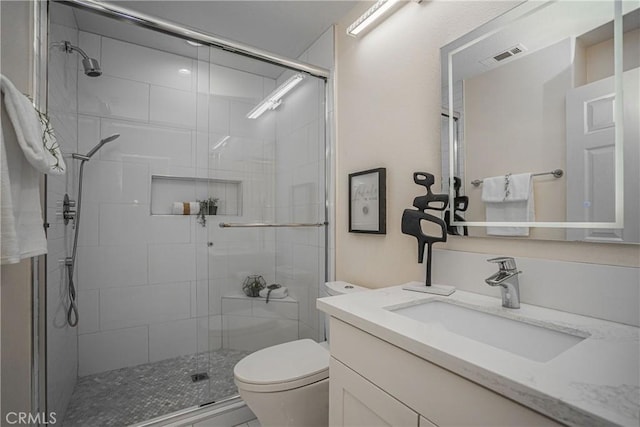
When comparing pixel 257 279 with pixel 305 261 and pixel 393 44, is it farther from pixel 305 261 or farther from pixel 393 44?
pixel 393 44

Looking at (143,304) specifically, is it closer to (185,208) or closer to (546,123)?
(185,208)

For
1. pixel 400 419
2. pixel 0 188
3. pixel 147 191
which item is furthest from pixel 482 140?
pixel 147 191

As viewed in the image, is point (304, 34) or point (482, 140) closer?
point (482, 140)

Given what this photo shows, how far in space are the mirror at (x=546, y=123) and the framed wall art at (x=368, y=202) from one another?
0.38 metres

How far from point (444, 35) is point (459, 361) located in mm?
1279

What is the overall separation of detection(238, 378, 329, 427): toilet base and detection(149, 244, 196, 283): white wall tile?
1.32 metres

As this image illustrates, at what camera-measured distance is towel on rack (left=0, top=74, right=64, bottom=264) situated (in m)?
0.88

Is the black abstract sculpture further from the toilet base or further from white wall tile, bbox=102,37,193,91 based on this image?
white wall tile, bbox=102,37,193,91

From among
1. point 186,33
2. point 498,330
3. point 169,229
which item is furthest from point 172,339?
point 498,330

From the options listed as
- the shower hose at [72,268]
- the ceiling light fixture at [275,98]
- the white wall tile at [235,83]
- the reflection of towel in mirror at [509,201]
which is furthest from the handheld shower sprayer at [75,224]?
the reflection of towel in mirror at [509,201]

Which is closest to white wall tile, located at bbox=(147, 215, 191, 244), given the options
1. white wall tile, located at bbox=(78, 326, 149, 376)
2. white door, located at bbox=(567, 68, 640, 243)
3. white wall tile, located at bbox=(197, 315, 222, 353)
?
white wall tile, located at bbox=(78, 326, 149, 376)

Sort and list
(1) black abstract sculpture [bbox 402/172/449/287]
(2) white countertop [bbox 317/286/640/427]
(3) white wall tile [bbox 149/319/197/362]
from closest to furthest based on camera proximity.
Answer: (2) white countertop [bbox 317/286/640/427] < (1) black abstract sculpture [bbox 402/172/449/287] < (3) white wall tile [bbox 149/319/197/362]

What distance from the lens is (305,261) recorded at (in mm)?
2012

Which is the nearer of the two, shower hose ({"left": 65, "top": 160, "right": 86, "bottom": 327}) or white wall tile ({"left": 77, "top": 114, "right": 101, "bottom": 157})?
shower hose ({"left": 65, "top": 160, "right": 86, "bottom": 327})
